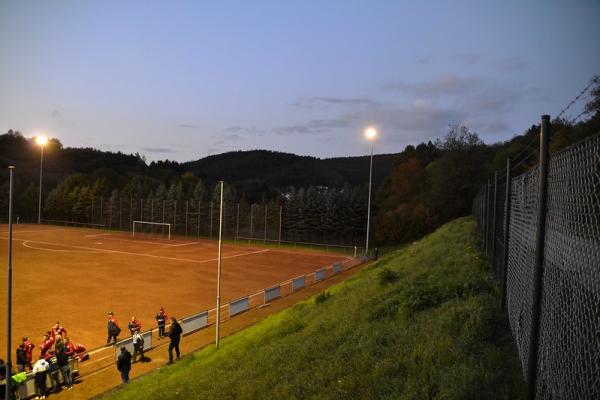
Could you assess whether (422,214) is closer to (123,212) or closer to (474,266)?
(474,266)

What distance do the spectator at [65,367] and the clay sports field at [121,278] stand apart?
3.80 m

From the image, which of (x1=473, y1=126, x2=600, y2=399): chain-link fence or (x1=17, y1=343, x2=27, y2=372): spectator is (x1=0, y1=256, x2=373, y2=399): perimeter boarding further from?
(x1=473, y1=126, x2=600, y2=399): chain-link fence

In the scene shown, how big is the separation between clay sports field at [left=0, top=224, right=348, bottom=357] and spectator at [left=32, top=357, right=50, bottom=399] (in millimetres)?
4454

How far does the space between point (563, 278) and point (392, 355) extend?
11.4 ft

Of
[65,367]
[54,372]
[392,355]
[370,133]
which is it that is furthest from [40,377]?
[370,133]

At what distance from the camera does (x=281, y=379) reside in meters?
7.99

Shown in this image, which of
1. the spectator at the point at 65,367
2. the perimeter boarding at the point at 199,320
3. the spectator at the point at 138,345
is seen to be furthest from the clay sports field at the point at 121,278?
the spectator at the point at 65,367

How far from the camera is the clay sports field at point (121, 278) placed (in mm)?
22734

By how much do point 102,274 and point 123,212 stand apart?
54.1 metres

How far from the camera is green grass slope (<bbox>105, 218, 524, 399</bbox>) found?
549cm

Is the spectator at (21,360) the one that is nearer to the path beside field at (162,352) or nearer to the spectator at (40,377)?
→ the spectator at (40,377)

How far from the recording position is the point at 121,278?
33.7 meters

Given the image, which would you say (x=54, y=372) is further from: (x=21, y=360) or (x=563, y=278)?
(x=563, y=278)

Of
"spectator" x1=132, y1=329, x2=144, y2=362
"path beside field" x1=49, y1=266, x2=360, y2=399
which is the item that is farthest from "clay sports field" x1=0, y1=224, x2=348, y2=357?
"path beside field" x1=49, y1=266, x2=360, y2=399
